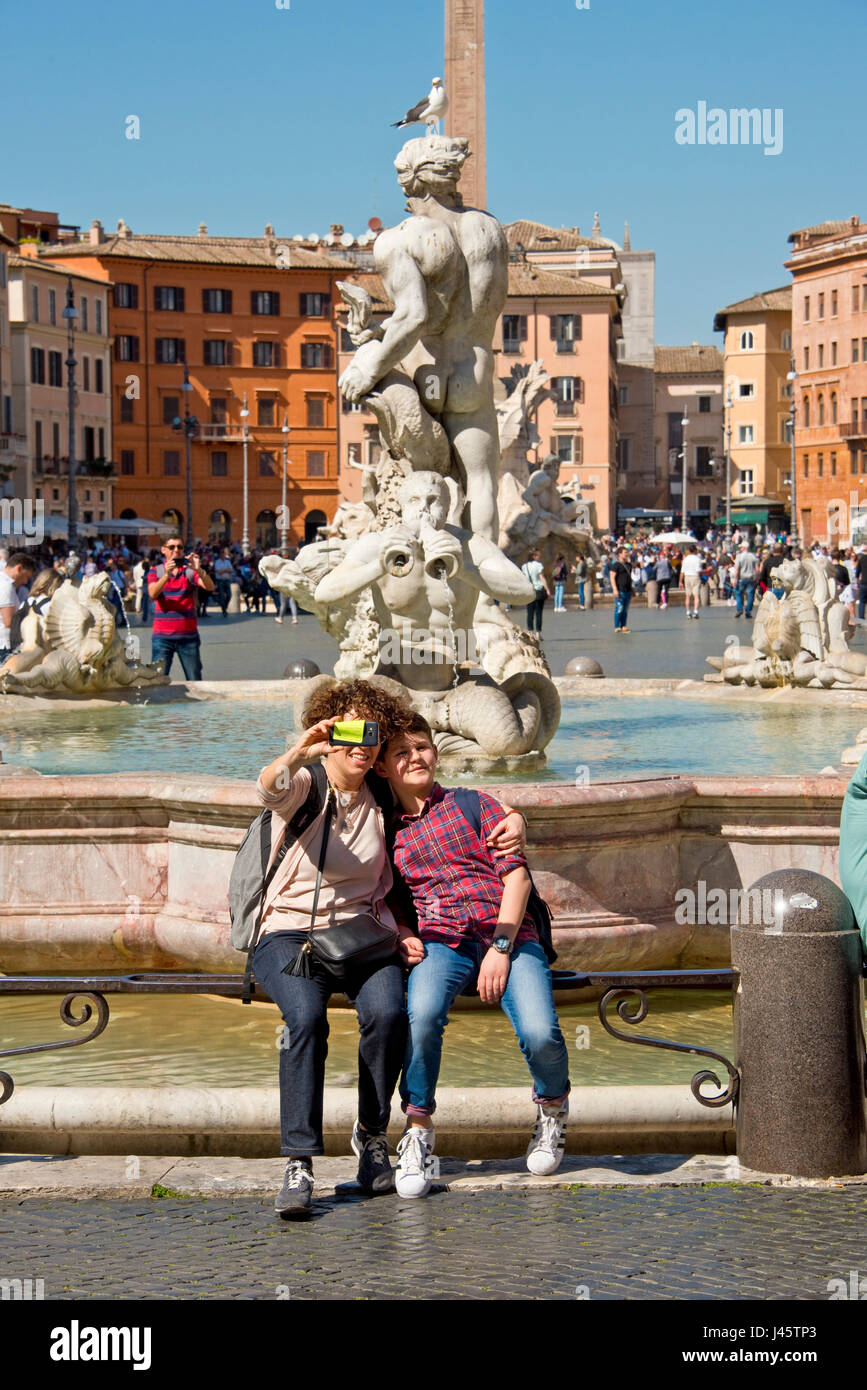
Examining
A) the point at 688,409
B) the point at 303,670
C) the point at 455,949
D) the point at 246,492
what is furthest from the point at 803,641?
the point at 688,409

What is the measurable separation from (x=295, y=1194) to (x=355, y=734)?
1.14 metres

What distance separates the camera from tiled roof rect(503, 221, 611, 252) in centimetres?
9288

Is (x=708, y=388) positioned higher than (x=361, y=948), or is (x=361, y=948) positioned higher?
(x=708, y=388)

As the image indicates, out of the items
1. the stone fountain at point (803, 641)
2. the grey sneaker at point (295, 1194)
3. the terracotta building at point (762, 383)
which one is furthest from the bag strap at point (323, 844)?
the terracotta building at point (762, 383)

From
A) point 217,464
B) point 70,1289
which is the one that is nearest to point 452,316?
point 70,1289

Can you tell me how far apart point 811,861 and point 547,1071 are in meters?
2.19

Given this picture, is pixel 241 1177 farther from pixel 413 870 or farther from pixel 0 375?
pixel 0 375

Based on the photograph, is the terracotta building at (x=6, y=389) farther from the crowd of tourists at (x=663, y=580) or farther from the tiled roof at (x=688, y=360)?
the tiled roof at (x=688, y=360)

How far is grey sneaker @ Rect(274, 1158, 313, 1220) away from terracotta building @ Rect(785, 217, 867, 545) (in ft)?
263

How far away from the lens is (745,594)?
35.6 m

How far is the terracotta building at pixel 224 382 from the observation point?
86062 mm

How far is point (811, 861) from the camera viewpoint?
267 inches
